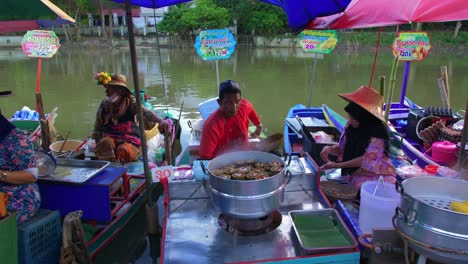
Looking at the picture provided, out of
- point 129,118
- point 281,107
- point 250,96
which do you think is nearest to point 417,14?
point 129,118

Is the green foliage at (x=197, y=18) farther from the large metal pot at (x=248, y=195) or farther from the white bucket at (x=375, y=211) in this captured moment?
the large metal pot at (x=248, y=195)

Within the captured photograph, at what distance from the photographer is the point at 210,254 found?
6.30 ft

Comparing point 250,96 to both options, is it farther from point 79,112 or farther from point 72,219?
point 72,219

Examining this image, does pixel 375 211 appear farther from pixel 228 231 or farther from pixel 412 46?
pixel 412 46

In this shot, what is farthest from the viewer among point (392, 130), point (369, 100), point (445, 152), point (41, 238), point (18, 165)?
point (392, 130)

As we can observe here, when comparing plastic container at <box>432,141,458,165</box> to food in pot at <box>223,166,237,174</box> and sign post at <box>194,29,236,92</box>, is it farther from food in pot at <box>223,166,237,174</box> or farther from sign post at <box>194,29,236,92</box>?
food in pot at <box>223,166,237,174</box>

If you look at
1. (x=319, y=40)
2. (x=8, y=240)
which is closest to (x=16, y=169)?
(x=8, y=240)

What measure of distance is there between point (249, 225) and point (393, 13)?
2807mm

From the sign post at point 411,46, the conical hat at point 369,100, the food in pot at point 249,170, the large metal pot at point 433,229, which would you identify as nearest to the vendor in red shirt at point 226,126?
the conical hat at point 369,100

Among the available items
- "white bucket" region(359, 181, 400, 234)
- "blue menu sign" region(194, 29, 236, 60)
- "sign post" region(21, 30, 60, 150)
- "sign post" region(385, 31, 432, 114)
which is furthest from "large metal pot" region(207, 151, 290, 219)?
"sign post" region(21, 30, 60, 150)

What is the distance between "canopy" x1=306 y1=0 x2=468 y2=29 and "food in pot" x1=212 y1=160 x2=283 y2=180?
1.99 metres

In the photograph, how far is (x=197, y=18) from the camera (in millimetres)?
24453

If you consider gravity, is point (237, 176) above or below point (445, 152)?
above

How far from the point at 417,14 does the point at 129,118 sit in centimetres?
349
